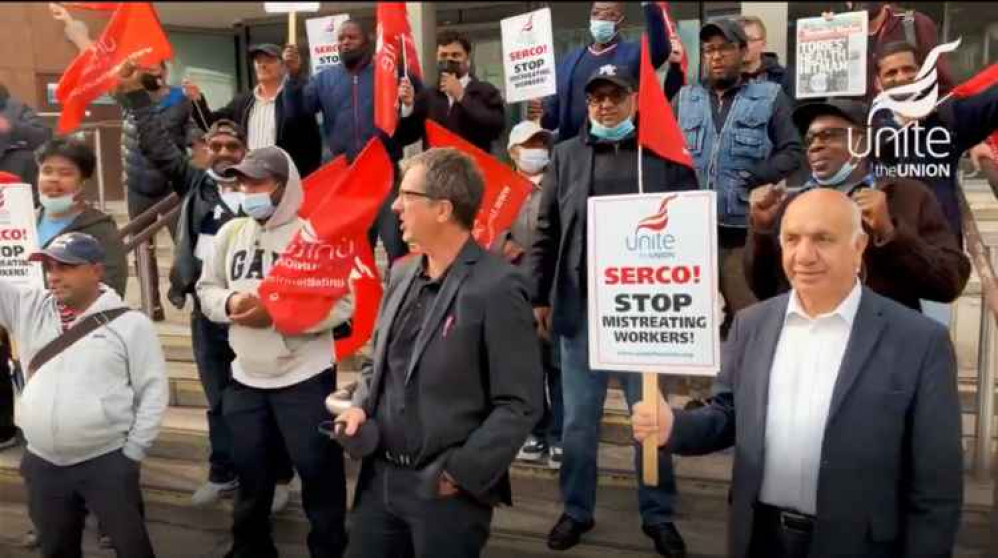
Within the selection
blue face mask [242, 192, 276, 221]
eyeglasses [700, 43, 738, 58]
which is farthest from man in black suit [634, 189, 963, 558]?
eyeglasses [700, 43, 738, 58]

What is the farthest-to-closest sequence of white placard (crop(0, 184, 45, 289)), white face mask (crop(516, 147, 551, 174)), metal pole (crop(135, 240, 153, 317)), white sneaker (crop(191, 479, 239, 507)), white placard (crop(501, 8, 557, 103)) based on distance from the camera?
metal pole (crop(135, 240, 153, 317)) < white placard (crop(501, 8, 557, 103)) < white face mask (crop(516, 147, 551, 174)) < white sneaker (crop(191, 479, 239, 507)) < white placard (crop(0, 184, 45, 289))

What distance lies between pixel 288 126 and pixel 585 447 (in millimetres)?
2943

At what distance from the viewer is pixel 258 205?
12.9 ft

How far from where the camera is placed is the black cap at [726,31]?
4633 millimetres

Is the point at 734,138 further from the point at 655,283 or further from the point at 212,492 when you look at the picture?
the point at 212,492

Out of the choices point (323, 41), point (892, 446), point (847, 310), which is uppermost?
point (323, 41)

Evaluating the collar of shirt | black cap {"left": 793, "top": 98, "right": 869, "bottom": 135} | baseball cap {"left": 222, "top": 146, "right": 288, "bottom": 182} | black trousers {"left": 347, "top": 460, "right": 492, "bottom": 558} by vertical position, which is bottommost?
black trousers {"left": 347, "top": 460, "right": 492, "bottom": 558}

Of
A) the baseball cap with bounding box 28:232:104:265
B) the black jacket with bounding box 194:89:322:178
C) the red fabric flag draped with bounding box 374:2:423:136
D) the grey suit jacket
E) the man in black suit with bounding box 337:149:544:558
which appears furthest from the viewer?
the black jacket with bounding box 194:89:322:178

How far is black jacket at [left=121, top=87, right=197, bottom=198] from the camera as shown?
212 inches

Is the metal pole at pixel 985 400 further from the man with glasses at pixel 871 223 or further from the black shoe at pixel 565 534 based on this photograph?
the black shoe at pixel 565 534

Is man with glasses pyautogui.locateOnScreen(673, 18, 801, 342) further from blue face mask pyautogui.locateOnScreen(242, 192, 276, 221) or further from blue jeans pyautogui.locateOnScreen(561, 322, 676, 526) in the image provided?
blue face mask pyautogui.locateOnScreen(242, 192, 276, 221)

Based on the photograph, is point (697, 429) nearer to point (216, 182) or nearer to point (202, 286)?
point (202, 286)

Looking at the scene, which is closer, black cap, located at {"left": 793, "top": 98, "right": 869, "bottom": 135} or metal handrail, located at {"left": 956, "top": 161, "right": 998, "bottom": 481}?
black cap, located at {"left": 793, "top": 98, "right": 869, "bottom": 135}

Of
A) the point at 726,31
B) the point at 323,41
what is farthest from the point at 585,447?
the point at 323,41
